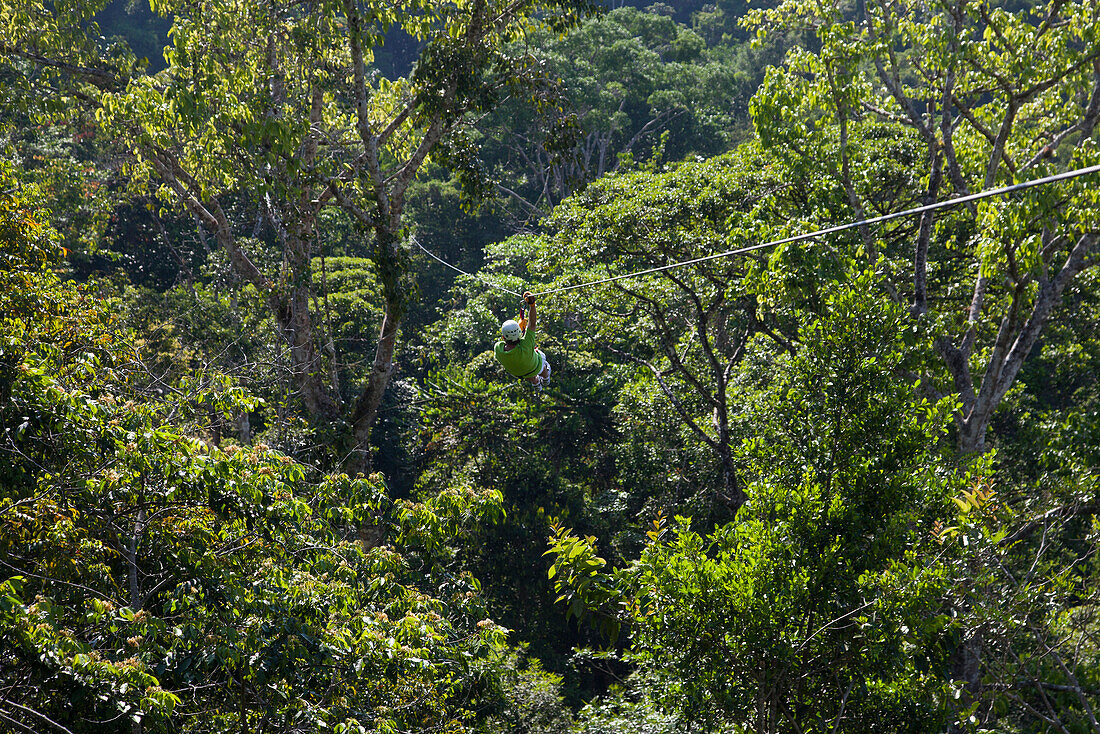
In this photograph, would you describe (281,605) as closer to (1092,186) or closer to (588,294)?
(1092,186)

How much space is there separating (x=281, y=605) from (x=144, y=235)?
62.9ft

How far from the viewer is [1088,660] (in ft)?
21.9

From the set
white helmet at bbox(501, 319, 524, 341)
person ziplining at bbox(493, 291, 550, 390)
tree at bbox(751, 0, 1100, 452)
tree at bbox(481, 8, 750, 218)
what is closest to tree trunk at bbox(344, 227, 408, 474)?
person ziplining at bbox(493, 291, 550, 390)

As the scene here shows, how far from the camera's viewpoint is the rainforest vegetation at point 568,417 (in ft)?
13.5

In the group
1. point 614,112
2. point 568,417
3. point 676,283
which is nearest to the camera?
point 676,283

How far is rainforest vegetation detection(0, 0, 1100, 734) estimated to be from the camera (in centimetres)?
413

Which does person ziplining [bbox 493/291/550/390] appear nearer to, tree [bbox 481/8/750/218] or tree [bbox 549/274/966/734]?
tree [bbox 549/274/966/734]

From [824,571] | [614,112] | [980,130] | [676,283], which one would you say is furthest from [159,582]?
[614,112]

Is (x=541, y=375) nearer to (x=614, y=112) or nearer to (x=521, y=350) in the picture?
(x=521, y=350)

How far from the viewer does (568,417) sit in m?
13.7

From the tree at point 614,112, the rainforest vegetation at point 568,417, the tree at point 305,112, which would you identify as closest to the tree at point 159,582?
the rainforest vegetation at point 568,417

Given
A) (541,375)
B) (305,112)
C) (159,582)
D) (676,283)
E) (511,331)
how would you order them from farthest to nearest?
(676,283), (305,112), (541,375), (511,331), (159,582)

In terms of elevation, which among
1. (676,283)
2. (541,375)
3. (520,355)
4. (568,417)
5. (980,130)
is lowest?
(520,355)

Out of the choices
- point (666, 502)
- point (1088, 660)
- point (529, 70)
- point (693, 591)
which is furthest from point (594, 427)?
point (693, 591)
